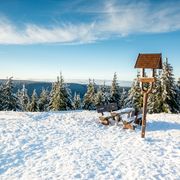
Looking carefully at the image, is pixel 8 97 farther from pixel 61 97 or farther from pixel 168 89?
pixel 168 89

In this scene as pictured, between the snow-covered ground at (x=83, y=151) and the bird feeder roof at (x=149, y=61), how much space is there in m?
4.15

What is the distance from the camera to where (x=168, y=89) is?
39.7 metres

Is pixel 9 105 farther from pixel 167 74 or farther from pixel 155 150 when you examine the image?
pixel 155 150

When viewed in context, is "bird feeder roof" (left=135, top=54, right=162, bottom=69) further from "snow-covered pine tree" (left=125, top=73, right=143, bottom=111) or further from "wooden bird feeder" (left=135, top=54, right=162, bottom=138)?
"snow-covered pine tree" (left=125, top=73, right=143, bottom=111)

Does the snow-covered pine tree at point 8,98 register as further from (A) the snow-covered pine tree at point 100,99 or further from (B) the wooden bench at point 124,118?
(B) the wooden bench at point 124,118

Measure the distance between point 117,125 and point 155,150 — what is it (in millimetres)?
5863

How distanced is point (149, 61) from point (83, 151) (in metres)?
6.58

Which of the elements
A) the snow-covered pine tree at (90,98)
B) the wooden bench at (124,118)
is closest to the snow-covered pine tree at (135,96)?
the snow-covered pine tree at (90,98)

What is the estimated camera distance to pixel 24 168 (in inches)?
421

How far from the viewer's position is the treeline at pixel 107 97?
131ft

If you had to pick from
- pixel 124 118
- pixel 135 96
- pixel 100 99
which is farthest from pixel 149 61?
pixel 100 99

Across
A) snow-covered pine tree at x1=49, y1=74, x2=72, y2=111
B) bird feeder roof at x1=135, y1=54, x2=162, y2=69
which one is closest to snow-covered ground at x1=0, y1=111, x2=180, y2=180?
bird feeder roof at x1=135, y1=54, x2=162, y2=69

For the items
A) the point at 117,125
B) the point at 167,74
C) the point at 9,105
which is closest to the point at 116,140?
the point at 117,125

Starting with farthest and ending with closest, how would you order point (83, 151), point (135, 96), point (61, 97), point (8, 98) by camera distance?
point (61, 97)
point (8, 98)
point (135, 96)
point (83, 151)
